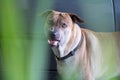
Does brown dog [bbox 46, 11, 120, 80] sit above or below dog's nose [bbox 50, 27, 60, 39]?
below

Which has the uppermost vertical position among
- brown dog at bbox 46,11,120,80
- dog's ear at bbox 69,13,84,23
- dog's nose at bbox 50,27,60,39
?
dog's ear at bbox 69,13,84,23

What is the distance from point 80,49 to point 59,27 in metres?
0.29

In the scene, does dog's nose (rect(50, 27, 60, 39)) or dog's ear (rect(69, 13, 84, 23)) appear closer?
dog's nose (rect(50, 27, 60, 39))

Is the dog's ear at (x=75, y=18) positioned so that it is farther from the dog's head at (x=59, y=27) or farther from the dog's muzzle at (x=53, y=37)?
the dog's muzzle at (x=53, y=37)

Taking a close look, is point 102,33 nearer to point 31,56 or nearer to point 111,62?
point 111,62

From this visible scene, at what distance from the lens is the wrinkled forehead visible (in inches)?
84.0

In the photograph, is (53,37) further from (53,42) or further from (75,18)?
(75,18)

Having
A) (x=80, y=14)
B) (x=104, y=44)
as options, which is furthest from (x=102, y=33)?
(x=80, y=14)

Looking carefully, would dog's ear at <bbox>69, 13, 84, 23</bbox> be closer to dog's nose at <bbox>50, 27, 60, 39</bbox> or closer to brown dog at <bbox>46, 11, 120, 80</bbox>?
brown dog at <bbox>46, 11, 120, 80</bbox>

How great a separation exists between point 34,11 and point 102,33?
576 mm

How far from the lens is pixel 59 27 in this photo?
211 centimetres

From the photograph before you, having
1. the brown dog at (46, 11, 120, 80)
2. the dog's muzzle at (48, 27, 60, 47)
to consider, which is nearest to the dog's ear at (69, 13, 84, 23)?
the brown dog at (46, 11, 120, 80)

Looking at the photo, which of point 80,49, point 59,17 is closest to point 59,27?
point 59,17

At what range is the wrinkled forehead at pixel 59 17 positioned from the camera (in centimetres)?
213
